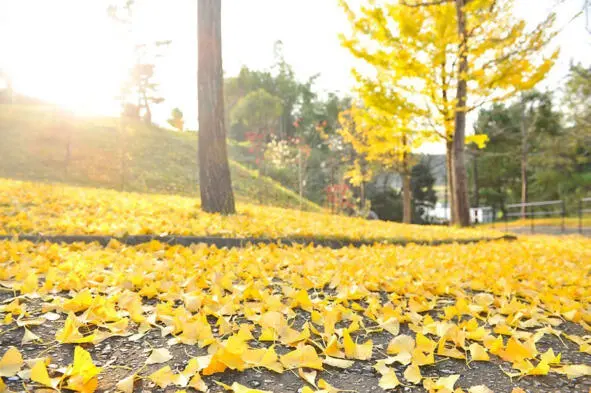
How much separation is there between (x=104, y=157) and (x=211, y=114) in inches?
433

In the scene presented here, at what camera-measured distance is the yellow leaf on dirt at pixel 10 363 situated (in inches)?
55.9

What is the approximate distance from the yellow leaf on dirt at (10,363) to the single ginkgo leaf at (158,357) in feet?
1.32

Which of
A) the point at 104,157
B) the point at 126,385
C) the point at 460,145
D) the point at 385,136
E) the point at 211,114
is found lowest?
the point at 126,385

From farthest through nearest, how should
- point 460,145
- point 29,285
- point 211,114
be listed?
point 460,145 → point 211,114 → point 29,285

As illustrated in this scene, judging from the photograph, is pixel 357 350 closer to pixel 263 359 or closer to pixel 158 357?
pixel 263 359

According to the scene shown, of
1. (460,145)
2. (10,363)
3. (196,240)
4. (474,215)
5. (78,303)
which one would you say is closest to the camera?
(10,363)

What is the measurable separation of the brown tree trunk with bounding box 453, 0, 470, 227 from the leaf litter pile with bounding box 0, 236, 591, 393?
7.46 metres

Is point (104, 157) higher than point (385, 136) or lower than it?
lower

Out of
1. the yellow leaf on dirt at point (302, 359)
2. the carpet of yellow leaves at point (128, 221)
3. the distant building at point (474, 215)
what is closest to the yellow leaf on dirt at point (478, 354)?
the yellow leaf on dirt at point (302, 359)

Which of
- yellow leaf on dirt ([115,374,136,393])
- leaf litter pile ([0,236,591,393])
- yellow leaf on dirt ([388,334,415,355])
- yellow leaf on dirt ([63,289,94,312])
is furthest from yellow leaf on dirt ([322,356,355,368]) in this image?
yellow leaf on dirt ([63,289,94,312])

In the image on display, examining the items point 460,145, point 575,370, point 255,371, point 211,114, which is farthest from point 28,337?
point 460,145

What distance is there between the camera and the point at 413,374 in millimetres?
1628

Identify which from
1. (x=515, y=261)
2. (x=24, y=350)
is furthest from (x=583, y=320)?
(x=24, y=350)

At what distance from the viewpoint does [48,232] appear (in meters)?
4.59
